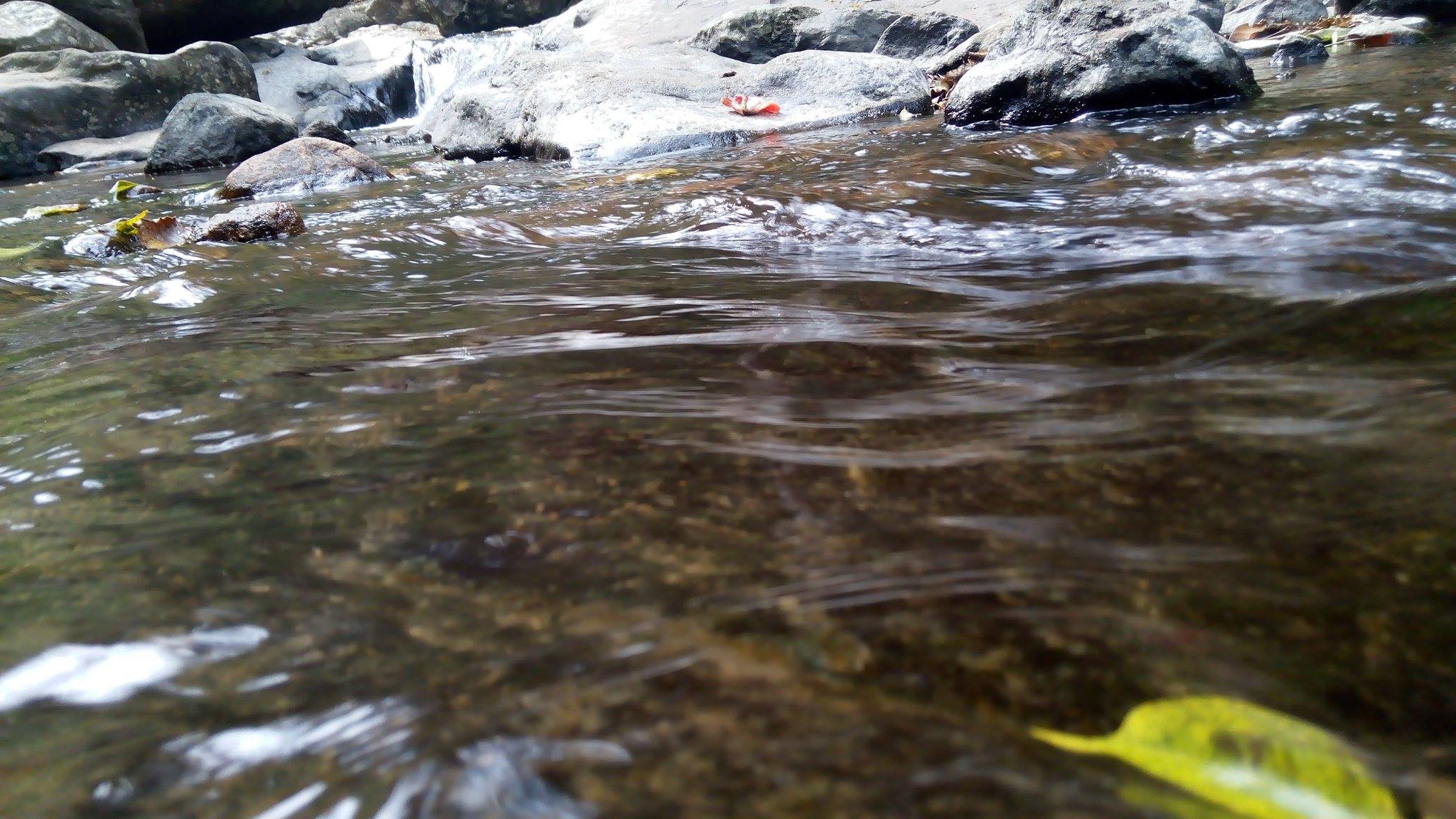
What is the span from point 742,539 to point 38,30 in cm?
1684

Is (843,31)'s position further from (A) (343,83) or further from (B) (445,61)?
(A) (343,83)

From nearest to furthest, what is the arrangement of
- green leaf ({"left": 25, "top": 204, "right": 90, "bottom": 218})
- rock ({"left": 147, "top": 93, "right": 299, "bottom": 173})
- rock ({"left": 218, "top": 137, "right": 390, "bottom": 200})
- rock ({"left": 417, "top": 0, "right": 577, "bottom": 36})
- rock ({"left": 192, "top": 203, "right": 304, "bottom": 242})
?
rock ({"left": 192, "top": 203, "right": 304, "bottom": 242}) < green leaf ({"left": 25, "top": 204, "right": 90, "bottom": 218}) < rock ({"left": 218, "top": 137, "right": 390, "bottom": 200}) < rock ({"left": 147, "top": 93, "right": 299, "bottom": 173}) < rock ({"left": 417, "top": 0, "right": 577, "bottom": 36})

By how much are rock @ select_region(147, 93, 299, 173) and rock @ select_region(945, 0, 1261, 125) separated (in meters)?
8.16

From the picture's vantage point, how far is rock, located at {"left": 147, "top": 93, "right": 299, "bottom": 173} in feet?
31.8

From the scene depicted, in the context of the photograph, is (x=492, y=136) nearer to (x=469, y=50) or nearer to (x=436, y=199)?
(x=436, y=199)

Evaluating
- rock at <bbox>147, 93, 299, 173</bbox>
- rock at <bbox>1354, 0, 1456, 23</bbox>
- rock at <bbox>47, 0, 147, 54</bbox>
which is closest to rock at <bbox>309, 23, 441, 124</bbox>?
rock at <bbox>47, 0, 147, 54</bbox>

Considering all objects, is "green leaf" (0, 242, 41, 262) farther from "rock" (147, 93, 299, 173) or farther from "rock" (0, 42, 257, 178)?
"rock" (0, 42, 257, 178)

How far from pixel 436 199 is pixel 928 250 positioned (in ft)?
13.1

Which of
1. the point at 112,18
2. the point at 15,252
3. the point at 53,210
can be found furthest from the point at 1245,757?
the point at 112,18

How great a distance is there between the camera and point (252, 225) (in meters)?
4.59

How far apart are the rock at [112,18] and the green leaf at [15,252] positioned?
1264 centimetres

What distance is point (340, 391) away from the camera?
6.17ft

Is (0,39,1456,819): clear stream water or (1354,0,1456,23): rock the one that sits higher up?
Answer: (1354,0,1456,23): rock

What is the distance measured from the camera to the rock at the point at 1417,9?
35.6ft
